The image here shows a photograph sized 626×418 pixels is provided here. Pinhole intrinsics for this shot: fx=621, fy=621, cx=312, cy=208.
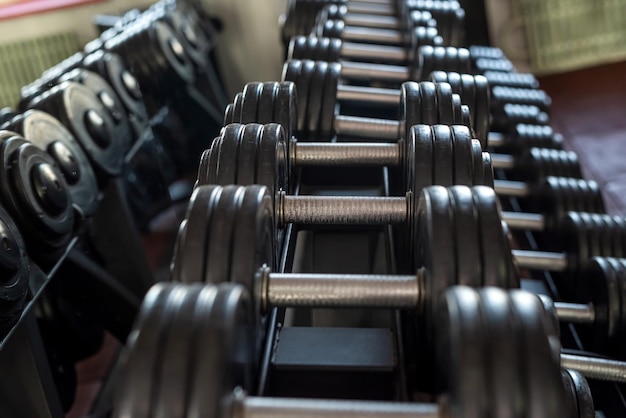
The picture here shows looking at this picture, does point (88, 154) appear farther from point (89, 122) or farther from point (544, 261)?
point (544, 261)

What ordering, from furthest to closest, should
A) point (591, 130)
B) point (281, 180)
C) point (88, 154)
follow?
point (591, 130), point (88, 154), point (281, 180)

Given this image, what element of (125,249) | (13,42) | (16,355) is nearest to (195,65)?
(13,42)

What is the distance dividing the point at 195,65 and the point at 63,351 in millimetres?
1136

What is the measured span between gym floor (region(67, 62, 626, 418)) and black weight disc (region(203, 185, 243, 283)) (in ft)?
3.61

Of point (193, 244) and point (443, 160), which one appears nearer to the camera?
point (193, 244)

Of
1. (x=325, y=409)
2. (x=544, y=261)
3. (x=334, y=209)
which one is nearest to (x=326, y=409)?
(x=325, y=409)

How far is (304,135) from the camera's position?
115cm

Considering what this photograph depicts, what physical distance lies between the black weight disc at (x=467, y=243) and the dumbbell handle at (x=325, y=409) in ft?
0.46

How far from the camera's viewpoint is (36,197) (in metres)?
1.15

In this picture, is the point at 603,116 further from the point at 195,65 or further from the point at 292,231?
the point at 292,231

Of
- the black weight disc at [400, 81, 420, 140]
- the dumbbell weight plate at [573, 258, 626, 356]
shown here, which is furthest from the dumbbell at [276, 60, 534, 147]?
the dumbbell weight plate at [573, 258, 626, 356]

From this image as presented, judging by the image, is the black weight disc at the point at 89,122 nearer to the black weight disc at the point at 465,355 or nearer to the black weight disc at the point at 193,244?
the black weight disc at the point at 193,244

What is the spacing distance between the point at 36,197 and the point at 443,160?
30.1 inches

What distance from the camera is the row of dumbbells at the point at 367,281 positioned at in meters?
0.53
